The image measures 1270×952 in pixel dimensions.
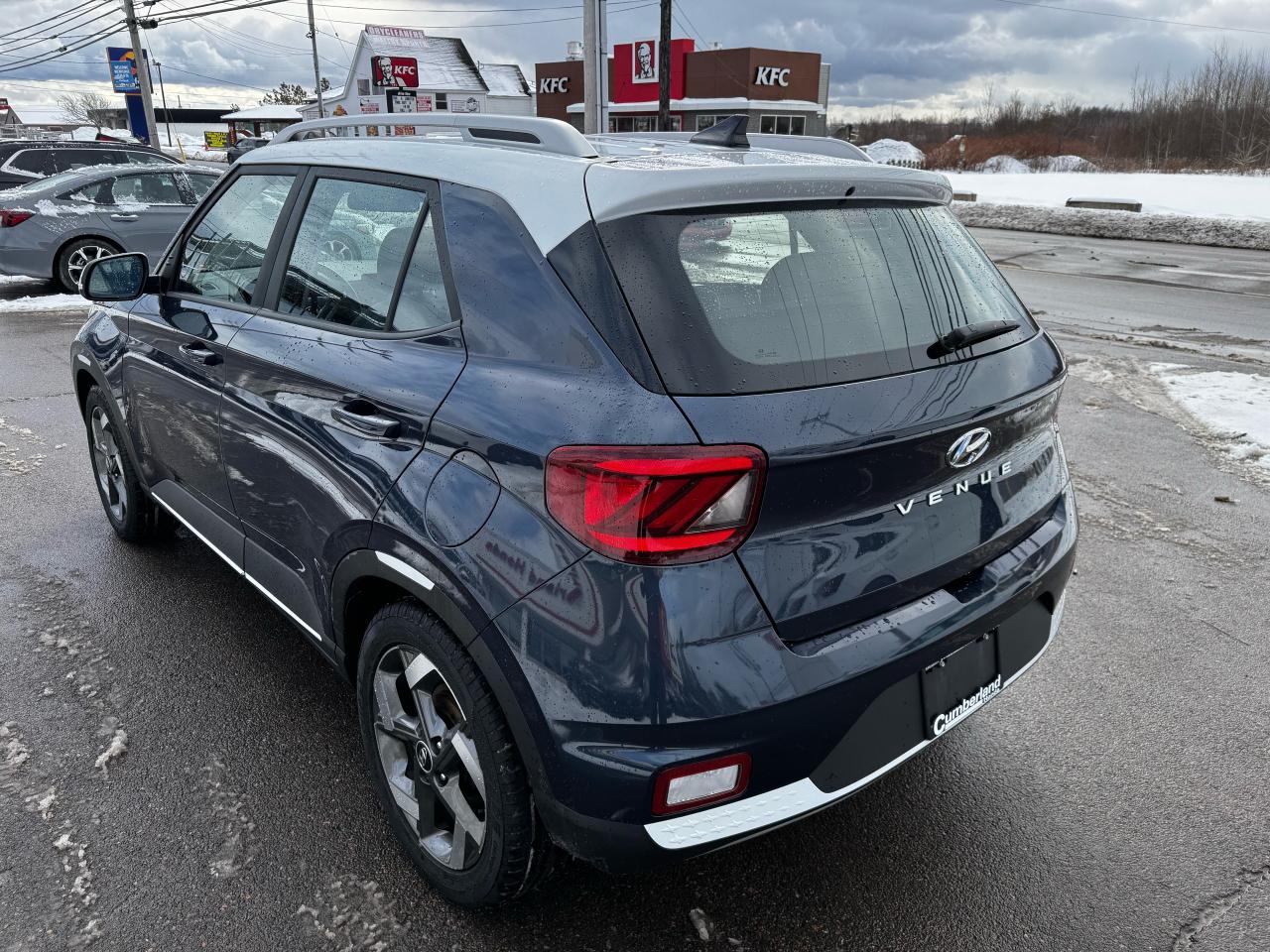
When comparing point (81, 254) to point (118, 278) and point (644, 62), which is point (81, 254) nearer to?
point (118, 278)

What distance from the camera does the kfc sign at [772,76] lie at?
46.3 meters

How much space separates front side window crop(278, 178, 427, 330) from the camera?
2484 millimetres

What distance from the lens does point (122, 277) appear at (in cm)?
377

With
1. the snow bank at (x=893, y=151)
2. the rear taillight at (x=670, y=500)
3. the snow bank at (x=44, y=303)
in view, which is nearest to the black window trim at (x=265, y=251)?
the rear taillight at (x=670, y=500)

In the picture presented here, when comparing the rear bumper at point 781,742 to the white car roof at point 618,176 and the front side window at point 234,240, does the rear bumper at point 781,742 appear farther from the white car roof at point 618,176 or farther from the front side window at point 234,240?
the front side window at point 234,240

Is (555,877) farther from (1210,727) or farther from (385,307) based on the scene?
(1210,727)

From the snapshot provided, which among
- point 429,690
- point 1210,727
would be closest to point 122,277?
point 429,690

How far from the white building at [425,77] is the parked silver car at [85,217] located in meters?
46.5

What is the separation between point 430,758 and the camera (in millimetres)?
2332

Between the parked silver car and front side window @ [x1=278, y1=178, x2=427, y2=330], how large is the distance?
34.9 feet

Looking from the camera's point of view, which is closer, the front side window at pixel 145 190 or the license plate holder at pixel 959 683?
the license plate holder at pixel 959 683

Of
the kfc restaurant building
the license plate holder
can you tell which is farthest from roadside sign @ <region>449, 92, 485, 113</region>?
the license plate holder

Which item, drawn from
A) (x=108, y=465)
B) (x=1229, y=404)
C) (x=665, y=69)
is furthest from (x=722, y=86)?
(x=108, y=465)

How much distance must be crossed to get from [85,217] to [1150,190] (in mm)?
30288
